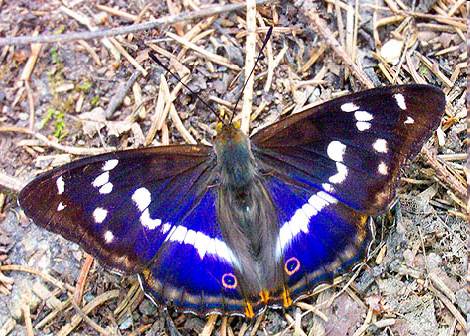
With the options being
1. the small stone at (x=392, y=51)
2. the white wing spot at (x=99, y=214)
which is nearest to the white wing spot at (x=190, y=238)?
the white wing spot at (x=99, y=214)

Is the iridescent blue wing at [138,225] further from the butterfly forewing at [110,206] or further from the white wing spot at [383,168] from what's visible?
the white wing spot at [383,168]

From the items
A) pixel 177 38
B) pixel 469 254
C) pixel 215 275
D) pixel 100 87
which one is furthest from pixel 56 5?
pixel 469 254

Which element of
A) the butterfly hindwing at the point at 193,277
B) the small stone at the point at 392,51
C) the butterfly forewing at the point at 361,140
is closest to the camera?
the butterfly forewing at the point at 361,140

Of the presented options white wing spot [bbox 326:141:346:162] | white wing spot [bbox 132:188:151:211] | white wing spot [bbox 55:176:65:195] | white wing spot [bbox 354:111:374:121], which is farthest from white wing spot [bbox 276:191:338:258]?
white wing spot [bbox 55:176:65:195]

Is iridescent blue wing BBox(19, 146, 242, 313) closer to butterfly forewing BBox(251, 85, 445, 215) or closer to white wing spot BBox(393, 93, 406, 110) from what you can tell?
butterfly forewing BBox(251, 85, 445, 215)

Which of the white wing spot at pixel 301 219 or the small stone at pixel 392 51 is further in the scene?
the small stone at pixel 392 51

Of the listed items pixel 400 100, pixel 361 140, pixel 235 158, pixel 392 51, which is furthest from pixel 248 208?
pixel 392 51

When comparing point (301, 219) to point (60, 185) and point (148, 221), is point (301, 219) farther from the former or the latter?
point (60, 185)

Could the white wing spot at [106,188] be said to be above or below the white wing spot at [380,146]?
below
